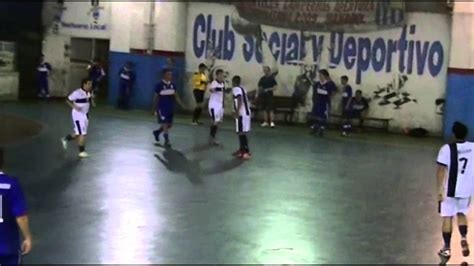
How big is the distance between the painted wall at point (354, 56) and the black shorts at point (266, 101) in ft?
3.76

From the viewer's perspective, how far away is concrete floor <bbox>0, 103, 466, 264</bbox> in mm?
10453

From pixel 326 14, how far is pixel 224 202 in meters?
16.3

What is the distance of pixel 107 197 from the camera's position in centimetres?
1344

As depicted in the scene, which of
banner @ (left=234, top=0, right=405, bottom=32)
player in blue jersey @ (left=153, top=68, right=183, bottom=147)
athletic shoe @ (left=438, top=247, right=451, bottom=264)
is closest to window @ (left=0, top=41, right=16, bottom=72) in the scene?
banner @ (left=234, top=0, right=405, bottom=32)

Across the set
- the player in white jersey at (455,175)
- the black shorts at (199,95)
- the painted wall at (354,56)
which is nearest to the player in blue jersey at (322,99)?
the painted wall at (354,56)

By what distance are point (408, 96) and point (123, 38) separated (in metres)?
11.3

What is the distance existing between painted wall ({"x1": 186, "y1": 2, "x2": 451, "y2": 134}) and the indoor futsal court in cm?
5

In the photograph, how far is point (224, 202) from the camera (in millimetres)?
13555

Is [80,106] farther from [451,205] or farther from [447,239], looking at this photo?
[447,239]

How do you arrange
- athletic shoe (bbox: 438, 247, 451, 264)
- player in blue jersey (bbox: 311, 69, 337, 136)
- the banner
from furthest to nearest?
1. the banner
2. player in blue jersey (bbox: 311, 69, 337, 136)
3. athletic shoe (bbox: 438, 247, 451, 264)

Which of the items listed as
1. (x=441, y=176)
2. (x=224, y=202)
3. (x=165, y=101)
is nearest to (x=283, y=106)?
(x=165, y=101)

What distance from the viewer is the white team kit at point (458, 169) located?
1072 cm

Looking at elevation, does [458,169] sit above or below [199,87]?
below

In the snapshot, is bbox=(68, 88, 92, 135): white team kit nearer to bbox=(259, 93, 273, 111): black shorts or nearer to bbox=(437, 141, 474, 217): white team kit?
bbox=(437, 141, 474, 217): white team kit
